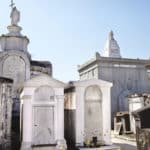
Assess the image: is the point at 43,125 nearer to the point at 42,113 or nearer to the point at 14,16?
the point at 42,113

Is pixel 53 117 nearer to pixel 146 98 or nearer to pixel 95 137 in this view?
pixel 95 137

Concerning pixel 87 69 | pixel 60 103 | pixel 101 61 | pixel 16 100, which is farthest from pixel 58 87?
pixel 87 69

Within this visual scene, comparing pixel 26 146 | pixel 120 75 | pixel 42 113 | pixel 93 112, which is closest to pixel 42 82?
pixel 42 113

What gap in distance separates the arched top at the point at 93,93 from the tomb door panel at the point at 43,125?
5.29 ft

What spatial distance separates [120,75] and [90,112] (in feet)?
39.4

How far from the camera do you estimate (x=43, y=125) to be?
9.03 meters

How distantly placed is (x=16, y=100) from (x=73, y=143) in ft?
15.2

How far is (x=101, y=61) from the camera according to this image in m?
21.0

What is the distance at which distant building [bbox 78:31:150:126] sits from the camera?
2073 cm

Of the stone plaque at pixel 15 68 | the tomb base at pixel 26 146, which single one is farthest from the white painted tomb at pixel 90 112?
the stone plaque at pixel 15 68

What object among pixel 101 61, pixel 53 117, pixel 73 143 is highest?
pixel 101 61

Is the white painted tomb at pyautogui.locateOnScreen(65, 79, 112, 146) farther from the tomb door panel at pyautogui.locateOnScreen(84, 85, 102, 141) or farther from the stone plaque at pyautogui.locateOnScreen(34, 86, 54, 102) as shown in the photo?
the stone plaque at pyautogui.locateOnScreen(34, 86, 54, 102)

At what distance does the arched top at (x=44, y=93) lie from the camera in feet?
30.0

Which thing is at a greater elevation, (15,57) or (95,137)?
(15,57)
